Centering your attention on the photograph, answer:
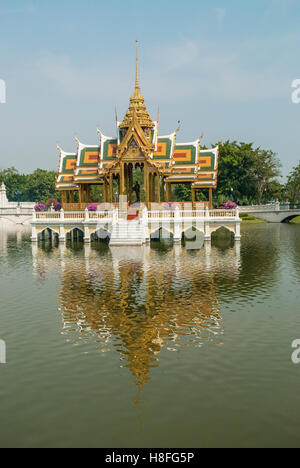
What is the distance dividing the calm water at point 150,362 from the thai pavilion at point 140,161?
68.4ft

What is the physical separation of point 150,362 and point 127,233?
82.1ft

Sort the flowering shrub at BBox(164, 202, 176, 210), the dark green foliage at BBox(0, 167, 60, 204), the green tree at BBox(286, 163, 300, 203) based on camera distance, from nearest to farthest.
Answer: the flowering shrub at BBox(164, 202, 176, 210) < the green tree at BBox(286, 163, 300, 203) < the dark green foliage at BBox(0, 167, 60, 204)

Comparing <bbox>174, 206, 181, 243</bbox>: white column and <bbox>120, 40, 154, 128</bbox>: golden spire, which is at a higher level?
<bbox>120, 40, 154, 128</bbox>: golden spire

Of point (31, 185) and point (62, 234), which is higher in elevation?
point (31, 185)

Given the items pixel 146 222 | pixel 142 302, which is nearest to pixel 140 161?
pixel 146 222

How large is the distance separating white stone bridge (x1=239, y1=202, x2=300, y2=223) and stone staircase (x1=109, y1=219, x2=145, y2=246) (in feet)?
127

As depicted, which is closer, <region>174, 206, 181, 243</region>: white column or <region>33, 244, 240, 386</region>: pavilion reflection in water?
<region>33, 244, 240, 386</region>: pavilion reflection in water

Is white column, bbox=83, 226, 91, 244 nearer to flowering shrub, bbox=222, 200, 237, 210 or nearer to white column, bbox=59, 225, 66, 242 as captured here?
white column, bbox=59, 225, 66, 242

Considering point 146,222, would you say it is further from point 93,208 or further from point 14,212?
point 14,212

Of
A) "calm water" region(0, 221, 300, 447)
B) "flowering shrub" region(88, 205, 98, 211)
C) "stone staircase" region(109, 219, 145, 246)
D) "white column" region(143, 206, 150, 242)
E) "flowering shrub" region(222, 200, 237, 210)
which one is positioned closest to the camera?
"calm water" region(0, 221, 300, 447)

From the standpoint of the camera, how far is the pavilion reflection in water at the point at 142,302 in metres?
10.9

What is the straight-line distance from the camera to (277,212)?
69.6 metres

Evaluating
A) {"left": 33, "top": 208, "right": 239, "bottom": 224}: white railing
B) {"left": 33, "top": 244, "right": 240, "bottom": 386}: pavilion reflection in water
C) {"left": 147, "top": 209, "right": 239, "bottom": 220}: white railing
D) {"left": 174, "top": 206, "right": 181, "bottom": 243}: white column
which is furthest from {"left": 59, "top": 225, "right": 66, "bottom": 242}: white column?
{"left": 33, "top": 244, "right": 240, "bottom": 386}: pavilion reflection in water

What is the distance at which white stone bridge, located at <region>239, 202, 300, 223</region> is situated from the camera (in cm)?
6881
